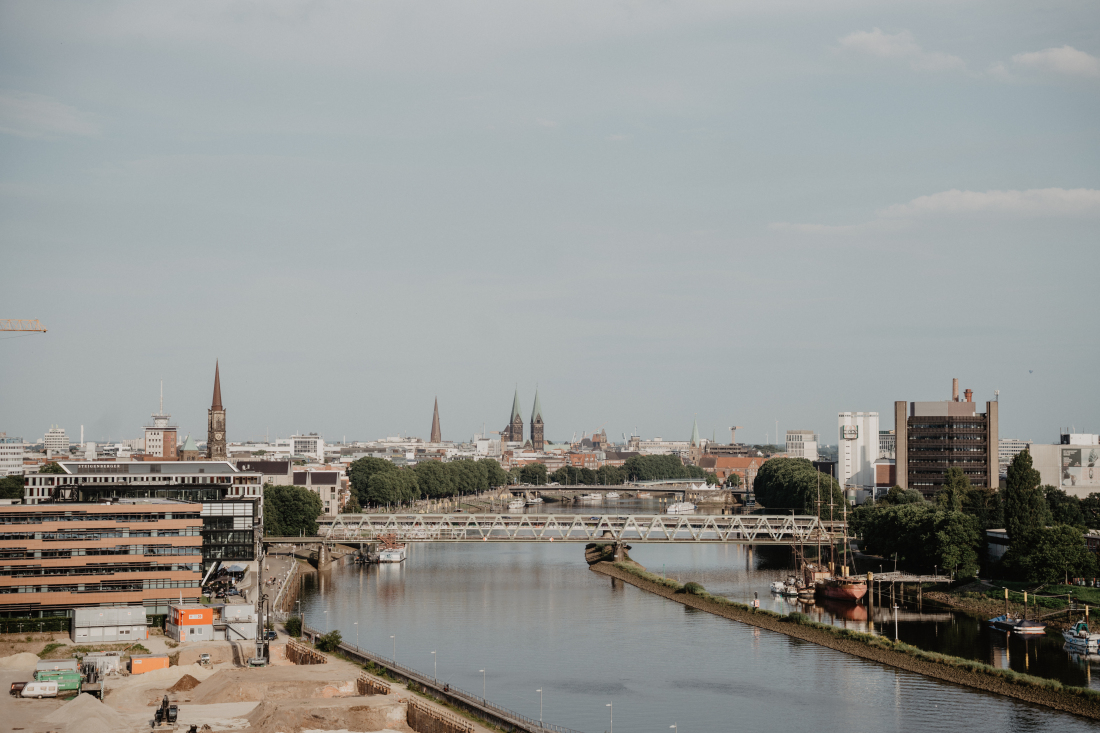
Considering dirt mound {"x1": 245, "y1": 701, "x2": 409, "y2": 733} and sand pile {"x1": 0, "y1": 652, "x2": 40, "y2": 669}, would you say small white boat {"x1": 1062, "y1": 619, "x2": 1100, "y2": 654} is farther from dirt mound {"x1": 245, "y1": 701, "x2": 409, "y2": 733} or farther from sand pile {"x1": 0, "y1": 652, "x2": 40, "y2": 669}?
sand pile {"x1": 0, "y1": 652, "x2": 40, "y2": 669}

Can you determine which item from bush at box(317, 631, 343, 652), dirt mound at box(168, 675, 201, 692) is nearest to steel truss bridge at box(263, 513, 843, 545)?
bush at box(317, 631, 343, 652)

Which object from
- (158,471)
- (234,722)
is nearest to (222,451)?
(158,471)

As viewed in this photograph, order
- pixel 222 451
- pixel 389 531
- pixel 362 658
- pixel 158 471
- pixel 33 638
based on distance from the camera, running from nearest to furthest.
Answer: pixel 362 658, pixel 33 638, pixel 158 471, pixel 389 531, pixel 222 451

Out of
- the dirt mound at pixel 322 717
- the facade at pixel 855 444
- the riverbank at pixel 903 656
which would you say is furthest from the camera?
the facade at pixel 855 444

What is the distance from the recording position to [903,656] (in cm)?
6097

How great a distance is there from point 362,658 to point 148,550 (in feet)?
68.0

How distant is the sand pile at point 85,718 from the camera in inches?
1722

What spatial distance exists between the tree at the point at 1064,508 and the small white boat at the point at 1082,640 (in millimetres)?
41966

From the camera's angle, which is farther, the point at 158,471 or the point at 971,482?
the point at 971,482

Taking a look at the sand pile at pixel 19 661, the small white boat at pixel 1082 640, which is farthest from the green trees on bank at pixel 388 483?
the small white boat at pixel 1082 640

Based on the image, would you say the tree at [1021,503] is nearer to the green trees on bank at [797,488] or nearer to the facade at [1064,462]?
the green trees on bank at [797,488]

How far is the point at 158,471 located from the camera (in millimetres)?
92562

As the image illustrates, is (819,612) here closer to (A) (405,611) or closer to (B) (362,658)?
(A) (405,611)

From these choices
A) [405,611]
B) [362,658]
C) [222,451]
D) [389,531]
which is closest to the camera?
[362,658]
